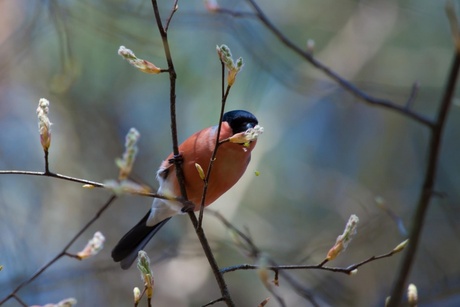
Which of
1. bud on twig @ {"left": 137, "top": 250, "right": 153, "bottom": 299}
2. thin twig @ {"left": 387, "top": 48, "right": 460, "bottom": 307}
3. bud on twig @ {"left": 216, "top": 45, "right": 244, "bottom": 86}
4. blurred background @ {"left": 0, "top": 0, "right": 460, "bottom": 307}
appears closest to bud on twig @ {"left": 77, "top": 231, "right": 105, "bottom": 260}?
bud on twig @ {"left": 137, "top": 250, "right": 153, "bottom": 299}

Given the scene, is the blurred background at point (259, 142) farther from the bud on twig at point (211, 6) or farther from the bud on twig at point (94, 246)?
the bud on twig at point (94, 246)

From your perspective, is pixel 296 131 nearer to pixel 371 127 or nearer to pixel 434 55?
pixel 371 127

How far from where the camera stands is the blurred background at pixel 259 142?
4902mm

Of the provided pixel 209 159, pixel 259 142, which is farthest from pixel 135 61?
pixel 259 142

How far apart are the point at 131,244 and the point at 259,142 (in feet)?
8.74

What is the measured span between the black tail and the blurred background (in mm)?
1140

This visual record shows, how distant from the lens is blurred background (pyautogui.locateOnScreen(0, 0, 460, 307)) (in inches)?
193

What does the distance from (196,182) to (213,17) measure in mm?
2010

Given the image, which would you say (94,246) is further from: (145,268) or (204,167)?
(204,167)

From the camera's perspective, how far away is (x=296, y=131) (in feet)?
22.4

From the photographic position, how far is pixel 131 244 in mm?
2998

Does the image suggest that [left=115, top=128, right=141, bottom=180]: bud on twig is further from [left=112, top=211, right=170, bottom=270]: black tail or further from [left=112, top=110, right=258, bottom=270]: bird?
[left=112, top=211, right=170, bottom=270]: black tail

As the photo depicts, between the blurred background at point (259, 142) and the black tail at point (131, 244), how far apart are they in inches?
44.9

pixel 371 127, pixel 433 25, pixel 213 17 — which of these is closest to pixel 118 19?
pixel 213 17
